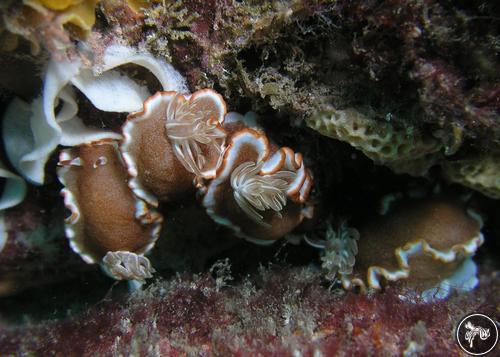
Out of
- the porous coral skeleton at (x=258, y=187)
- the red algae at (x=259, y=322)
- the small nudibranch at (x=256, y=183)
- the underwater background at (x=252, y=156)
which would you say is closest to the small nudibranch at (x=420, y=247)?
the underwater background at (x=252, y=156)

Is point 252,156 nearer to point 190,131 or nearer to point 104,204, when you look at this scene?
point 190,131

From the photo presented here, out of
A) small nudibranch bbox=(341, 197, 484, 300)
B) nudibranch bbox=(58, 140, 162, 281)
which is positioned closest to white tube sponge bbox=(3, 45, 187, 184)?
nudibranch bbox=(58, 140, 162, 281)

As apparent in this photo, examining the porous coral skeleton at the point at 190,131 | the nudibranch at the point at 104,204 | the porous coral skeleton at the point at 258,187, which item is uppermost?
the porous coral skeleton at the point at 190,131

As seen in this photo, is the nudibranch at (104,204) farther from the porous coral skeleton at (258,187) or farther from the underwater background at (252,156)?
the porous coral skeleton at (258,187)

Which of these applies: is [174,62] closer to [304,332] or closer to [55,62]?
[55,62]

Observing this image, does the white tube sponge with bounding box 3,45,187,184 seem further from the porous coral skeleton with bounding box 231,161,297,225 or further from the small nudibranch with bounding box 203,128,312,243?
the porous coral skeleton with bounding box 231,161,297,225
